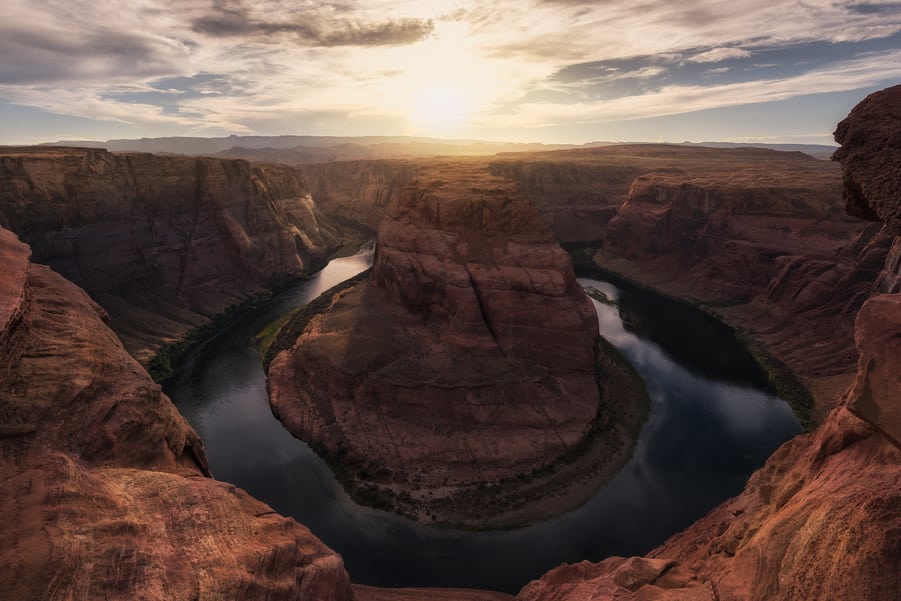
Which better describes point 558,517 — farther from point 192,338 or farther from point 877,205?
point 192,338

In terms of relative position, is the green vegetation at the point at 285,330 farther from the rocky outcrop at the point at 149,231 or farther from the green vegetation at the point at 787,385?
the green vegetation at the point at 787,385

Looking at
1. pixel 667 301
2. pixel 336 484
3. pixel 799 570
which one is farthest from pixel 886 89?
pixel 667 301

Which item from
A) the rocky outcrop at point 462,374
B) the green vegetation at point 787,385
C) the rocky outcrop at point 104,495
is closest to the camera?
the rocky outcrop at point 104,495

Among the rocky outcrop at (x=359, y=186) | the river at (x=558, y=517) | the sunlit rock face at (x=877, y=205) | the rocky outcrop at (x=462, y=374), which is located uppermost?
the rocky outcrop at (x=359, y=186)

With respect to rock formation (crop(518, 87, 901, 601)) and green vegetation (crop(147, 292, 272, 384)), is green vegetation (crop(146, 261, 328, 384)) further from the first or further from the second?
rock formation (crop(518, 87, 901, 601))

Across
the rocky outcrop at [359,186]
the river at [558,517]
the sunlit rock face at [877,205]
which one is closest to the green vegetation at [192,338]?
the river at [558,517]

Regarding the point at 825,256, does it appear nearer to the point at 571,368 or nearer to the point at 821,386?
the point at 821,386
